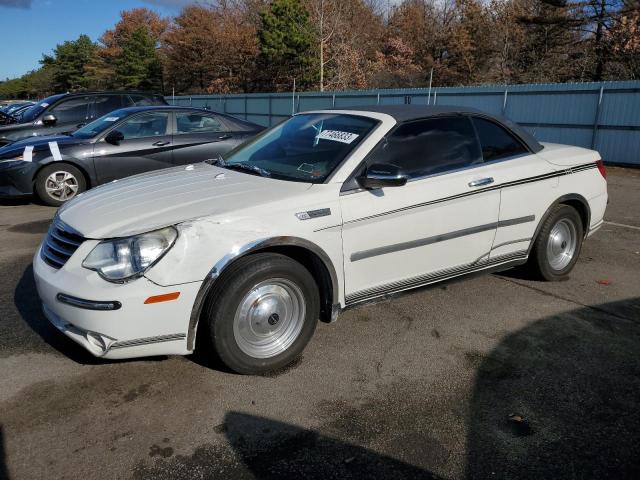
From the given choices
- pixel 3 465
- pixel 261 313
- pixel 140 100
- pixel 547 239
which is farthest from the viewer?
pixel 140 100

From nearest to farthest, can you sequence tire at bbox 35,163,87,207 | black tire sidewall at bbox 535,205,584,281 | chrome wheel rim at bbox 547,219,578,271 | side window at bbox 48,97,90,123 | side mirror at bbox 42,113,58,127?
black tire sidewall at bbox 535,205,584,281 < chrome wheel rim at bbox 547,219,578,271 < tire at bbox 35,163,87,207 < side mirror at bbox 42,113,58,127 < side window at bbox 48,97,90,123

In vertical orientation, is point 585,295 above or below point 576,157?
below

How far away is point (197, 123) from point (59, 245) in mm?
5762

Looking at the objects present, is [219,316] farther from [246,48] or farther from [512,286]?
[246,48]

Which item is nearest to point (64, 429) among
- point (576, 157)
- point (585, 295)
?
point (585, 295)

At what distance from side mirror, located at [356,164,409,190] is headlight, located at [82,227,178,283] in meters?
1.25

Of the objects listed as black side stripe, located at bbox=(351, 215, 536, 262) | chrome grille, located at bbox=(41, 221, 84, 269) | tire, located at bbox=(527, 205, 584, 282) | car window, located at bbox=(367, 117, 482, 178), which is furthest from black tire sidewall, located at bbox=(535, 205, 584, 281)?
chrome grille, located at bbox=(41, 221, 84, 269)

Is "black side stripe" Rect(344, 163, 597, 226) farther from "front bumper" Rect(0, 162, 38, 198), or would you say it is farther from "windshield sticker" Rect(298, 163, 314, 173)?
"front bumper" Rect(0, 162, 38, 198)

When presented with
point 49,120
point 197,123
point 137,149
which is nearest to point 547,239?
point 197,123

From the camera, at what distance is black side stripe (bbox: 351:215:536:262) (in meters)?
3.51

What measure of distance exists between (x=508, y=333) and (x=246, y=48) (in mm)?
48820

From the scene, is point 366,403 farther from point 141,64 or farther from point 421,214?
point 141,64

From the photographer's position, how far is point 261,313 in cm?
319

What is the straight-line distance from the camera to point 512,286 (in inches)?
190
